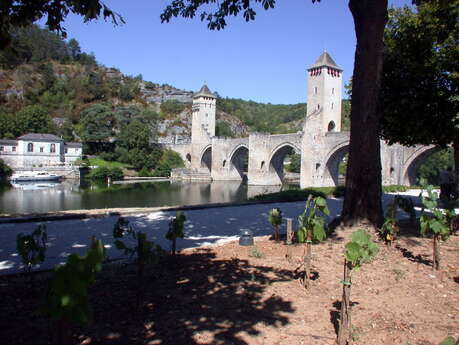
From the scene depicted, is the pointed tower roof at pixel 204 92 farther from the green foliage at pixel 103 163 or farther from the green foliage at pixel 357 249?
the green foliage at pixel 357 249

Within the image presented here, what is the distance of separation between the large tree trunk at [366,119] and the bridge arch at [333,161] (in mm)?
26182

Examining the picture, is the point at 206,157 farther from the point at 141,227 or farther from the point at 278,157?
the point at 141,227

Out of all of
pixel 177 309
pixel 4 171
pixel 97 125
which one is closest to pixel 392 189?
pixel 177 309

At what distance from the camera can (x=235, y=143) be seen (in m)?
47.0

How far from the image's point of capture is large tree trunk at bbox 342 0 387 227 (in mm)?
5867

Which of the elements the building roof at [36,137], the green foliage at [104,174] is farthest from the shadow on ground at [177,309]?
the building roof at [36,137]

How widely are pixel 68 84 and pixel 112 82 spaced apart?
8.88m

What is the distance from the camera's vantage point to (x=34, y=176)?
3700cm

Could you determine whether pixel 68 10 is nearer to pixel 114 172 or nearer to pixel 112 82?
pixel 114 172

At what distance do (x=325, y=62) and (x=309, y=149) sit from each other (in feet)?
24.9

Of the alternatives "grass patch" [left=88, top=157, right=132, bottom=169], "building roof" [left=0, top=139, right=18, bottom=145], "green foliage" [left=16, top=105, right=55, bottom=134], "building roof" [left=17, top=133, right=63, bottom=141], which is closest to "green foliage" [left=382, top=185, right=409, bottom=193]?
"grass patch" [left=88, top=157, right=132, bottom=169]

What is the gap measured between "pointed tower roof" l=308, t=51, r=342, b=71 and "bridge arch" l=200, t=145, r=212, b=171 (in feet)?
69.3

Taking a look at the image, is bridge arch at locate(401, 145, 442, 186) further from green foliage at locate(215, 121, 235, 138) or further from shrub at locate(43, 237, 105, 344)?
green foliage at locate(215, 121, 235, 138)

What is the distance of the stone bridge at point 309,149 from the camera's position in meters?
26.5
